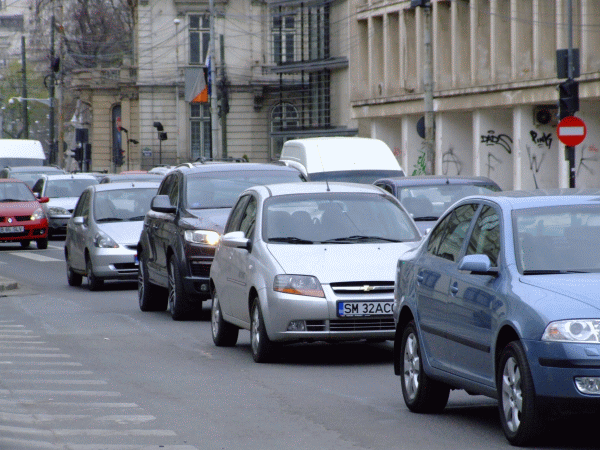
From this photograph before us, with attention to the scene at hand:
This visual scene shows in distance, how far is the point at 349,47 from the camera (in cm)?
6269

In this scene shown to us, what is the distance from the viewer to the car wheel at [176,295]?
15.9 meters

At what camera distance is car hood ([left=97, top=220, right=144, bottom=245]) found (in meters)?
Answer: 20.8

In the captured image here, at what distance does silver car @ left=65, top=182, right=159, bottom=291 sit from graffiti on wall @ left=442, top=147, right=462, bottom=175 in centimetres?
3113

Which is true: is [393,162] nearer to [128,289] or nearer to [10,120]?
[128,289]

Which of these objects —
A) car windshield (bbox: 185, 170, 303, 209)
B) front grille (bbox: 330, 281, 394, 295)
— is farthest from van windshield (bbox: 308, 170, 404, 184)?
front grille (bbox: 330, 281, 394, 295)

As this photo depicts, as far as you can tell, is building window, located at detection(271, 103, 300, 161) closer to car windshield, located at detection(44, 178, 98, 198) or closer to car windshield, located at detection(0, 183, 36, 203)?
car windshield, located at detection(44, 178, 98, 198)

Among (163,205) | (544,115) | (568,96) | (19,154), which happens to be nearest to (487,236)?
(163,205)

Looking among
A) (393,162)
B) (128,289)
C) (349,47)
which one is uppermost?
(349,47)

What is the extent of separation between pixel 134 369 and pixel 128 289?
34.4 feet

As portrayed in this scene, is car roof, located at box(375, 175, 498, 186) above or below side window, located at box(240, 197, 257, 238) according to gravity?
above

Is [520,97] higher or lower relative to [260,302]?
higher

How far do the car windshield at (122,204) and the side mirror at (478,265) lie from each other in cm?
1423

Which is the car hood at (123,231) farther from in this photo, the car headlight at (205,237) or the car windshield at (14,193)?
the car windshield at (14,193)

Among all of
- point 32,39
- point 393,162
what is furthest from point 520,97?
point 32,39
